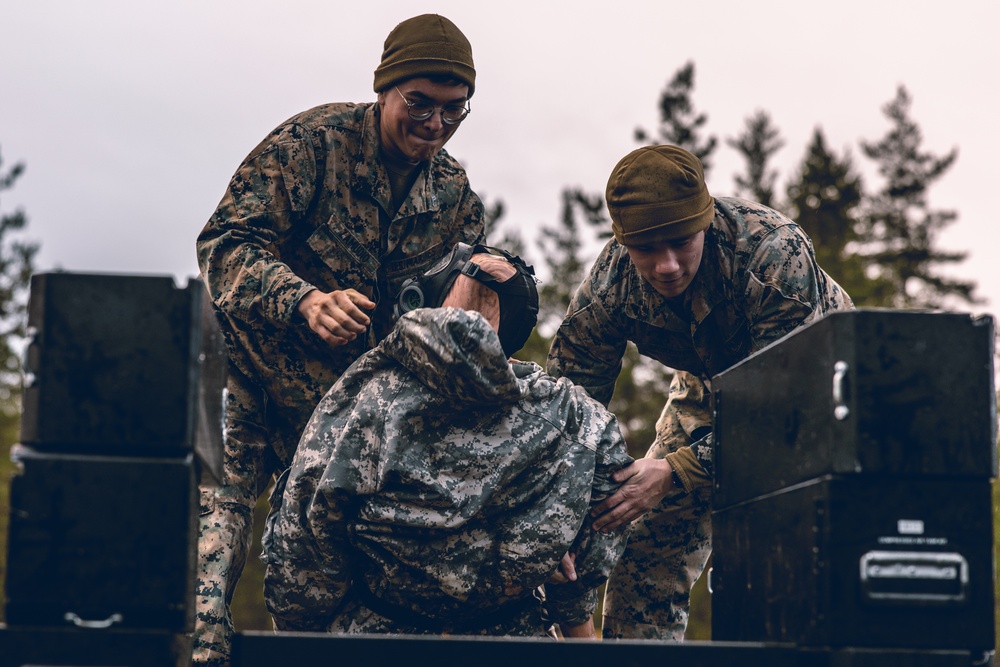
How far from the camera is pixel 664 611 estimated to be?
15.1 ft

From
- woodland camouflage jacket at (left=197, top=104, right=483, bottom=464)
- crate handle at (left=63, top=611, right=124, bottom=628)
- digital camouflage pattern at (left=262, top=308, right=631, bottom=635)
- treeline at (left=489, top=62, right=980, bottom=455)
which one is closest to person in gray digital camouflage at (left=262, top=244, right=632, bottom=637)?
digital camouflage pattern at (left=262, top=308, right=631, bottom=635)

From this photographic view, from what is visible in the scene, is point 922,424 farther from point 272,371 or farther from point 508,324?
point 272,371

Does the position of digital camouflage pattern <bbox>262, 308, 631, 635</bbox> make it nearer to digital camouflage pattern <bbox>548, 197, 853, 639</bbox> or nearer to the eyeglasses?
digital camouflage pattern <bbox>548, 197, 853, 639</bbox>

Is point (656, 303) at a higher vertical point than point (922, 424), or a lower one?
higher

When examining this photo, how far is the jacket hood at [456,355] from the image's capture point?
2.66 meters

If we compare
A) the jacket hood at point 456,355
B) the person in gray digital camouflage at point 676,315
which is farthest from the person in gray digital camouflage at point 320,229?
the jacket hood at point 456,355

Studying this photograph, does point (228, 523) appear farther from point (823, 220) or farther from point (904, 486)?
point (823, 220)

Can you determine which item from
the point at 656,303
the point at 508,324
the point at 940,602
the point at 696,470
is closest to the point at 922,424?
the point at 940,602

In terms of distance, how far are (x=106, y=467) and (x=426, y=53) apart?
2241 millimetres

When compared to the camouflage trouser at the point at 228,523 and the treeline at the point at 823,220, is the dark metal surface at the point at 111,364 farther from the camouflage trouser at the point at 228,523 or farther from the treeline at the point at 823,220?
the treeline at the point at 823,220

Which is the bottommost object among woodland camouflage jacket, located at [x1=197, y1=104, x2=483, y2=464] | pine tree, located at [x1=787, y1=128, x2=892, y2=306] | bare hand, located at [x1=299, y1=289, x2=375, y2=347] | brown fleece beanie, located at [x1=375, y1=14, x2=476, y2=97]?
bare hand, located at [x1=299, y1=289, x2=375, y2=347]

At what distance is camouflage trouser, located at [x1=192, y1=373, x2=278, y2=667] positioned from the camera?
3486 millimetres

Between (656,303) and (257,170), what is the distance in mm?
1419

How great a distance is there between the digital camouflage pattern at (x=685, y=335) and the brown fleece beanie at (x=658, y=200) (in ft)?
0.85
